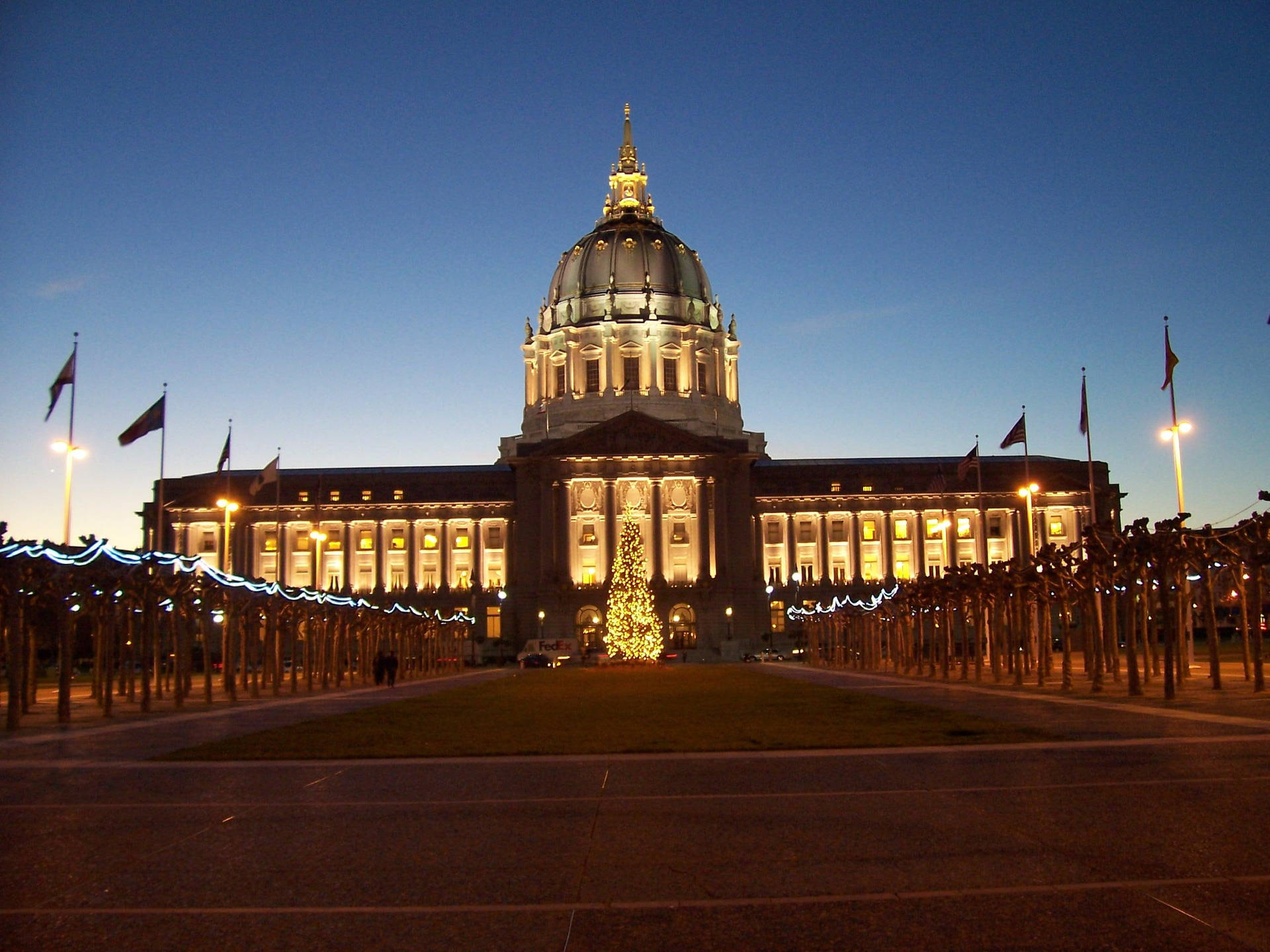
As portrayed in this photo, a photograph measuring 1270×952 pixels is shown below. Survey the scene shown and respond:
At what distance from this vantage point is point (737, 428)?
566 feet

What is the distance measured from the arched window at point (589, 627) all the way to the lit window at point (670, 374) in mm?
37537

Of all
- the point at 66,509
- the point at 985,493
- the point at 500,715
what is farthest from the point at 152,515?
the point at 500,715

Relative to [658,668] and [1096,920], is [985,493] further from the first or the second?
[1096,920]

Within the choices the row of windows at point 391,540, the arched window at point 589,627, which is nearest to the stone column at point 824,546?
the arched window at point 589,627

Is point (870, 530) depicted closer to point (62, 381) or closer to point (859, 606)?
point (859, 606)

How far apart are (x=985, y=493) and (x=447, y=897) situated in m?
149

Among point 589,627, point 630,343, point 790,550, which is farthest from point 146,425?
point 630,343

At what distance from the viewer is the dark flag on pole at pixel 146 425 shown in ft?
196

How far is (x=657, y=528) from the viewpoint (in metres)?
146

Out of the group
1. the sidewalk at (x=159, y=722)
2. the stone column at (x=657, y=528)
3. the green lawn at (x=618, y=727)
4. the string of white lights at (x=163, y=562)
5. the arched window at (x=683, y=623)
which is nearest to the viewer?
the green lawn at (x=618, y=727)

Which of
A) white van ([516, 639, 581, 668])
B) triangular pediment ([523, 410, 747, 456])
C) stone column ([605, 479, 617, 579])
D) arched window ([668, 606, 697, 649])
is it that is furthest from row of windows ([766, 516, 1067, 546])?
white van ([516, 639, 581, 668])

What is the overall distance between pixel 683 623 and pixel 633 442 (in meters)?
20.8

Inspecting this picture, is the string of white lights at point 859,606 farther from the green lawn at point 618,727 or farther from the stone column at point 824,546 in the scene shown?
the green lawn at point 618,727

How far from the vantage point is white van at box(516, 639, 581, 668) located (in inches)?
4530
